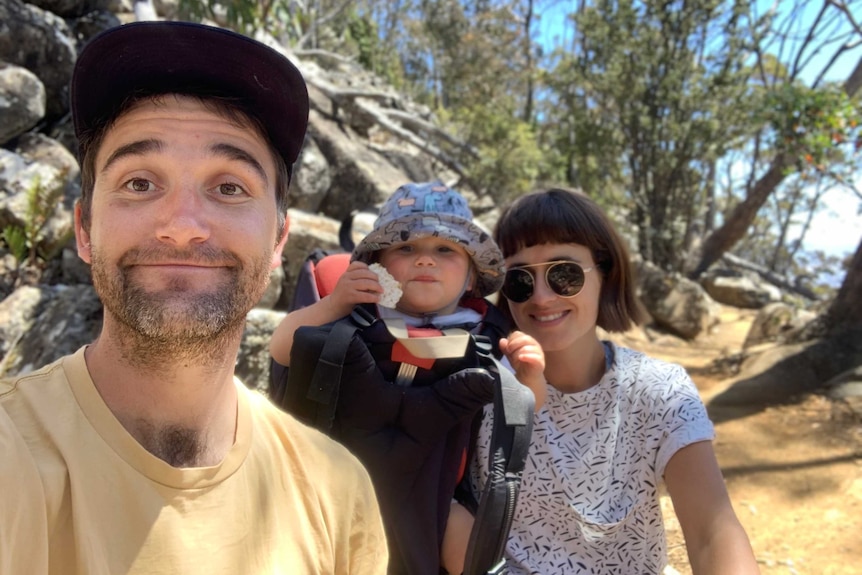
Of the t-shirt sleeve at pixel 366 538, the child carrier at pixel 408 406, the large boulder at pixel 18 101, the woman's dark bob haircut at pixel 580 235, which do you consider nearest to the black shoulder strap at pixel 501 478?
the child carrier at pixel 408 406

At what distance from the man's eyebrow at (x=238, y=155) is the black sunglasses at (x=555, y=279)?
3.57 ft

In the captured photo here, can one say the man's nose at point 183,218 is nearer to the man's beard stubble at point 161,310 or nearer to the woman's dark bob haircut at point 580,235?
the man's beard stubble at point 161,310

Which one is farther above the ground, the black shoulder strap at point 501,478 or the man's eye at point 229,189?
the man's eye at point 229,189

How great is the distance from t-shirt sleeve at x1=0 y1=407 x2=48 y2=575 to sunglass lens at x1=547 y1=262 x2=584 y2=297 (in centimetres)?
154

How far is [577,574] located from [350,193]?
20.3ft

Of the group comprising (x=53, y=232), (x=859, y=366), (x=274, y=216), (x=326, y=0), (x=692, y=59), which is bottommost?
(x=859, y=366)

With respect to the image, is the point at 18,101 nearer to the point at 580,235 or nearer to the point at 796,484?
the point at 580,235

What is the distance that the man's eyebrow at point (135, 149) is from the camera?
1075mm

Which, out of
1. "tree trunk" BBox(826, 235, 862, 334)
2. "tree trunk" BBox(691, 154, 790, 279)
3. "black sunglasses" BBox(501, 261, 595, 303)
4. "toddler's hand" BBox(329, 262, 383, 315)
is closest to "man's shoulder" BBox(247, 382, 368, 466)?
"toddler's hand" BBox(329, 262, 383, 315)

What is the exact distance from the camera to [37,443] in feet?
2.94

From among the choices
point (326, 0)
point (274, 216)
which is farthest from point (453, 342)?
point (326, 0)

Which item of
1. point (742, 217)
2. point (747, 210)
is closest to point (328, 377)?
point (747, 210)

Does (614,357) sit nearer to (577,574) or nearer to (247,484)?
(577,574)

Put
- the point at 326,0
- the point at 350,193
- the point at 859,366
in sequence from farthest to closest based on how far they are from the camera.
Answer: the point at 326,0 < the point at 350,193 < the point at 859,366
